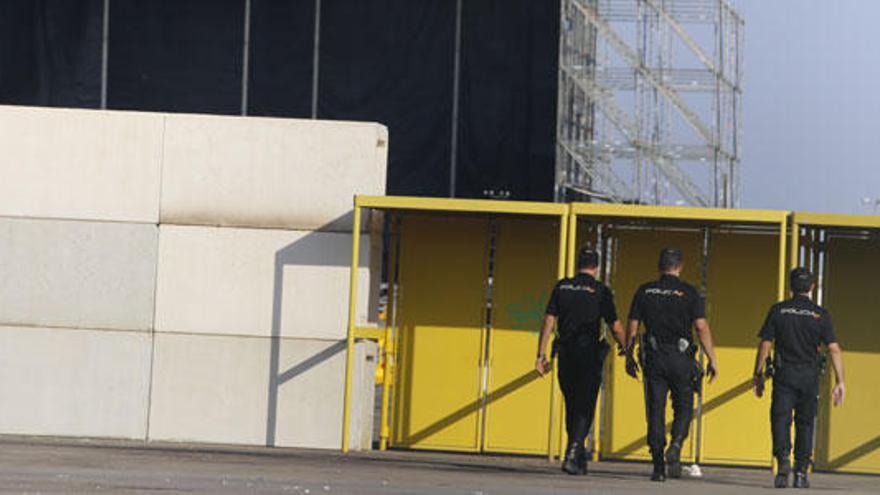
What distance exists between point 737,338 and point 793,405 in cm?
279

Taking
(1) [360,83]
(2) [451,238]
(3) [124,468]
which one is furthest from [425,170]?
(3) [124,468]

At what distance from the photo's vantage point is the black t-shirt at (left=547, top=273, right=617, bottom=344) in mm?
16656

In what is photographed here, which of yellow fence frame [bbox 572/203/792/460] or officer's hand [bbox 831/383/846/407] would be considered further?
yellow fence frame [bbox 572/203/792/460]

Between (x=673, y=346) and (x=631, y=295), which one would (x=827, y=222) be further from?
(x=673, y=346)

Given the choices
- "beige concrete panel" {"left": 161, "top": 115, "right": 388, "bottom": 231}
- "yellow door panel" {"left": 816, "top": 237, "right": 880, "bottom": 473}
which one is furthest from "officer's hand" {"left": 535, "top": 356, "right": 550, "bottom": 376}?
"yellow door panel" {"left": 816, "top": 237, "right": 880, "bottom": 473}

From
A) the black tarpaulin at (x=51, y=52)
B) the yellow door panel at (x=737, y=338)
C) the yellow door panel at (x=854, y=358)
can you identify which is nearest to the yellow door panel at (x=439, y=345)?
the yellow door panel at (x=737, y=338)

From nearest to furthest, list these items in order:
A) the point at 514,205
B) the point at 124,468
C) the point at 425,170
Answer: the point at 124,468 → the point at 514,205 → the point at 425,170

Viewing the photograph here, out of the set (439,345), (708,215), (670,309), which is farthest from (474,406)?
(670,309)

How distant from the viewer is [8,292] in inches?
773

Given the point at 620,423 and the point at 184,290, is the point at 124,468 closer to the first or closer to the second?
Result: the point at 184,290

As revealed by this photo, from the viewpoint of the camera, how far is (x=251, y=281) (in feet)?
63.9

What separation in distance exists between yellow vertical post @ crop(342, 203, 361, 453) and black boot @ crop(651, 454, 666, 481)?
3345mm

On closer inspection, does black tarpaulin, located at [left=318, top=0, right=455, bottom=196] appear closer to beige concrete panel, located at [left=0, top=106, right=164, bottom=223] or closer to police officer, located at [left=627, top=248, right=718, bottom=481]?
beige concrete panel, located at [left=0, top=106, right=164, bottom=223]

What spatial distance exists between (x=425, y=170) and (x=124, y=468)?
2192cm
